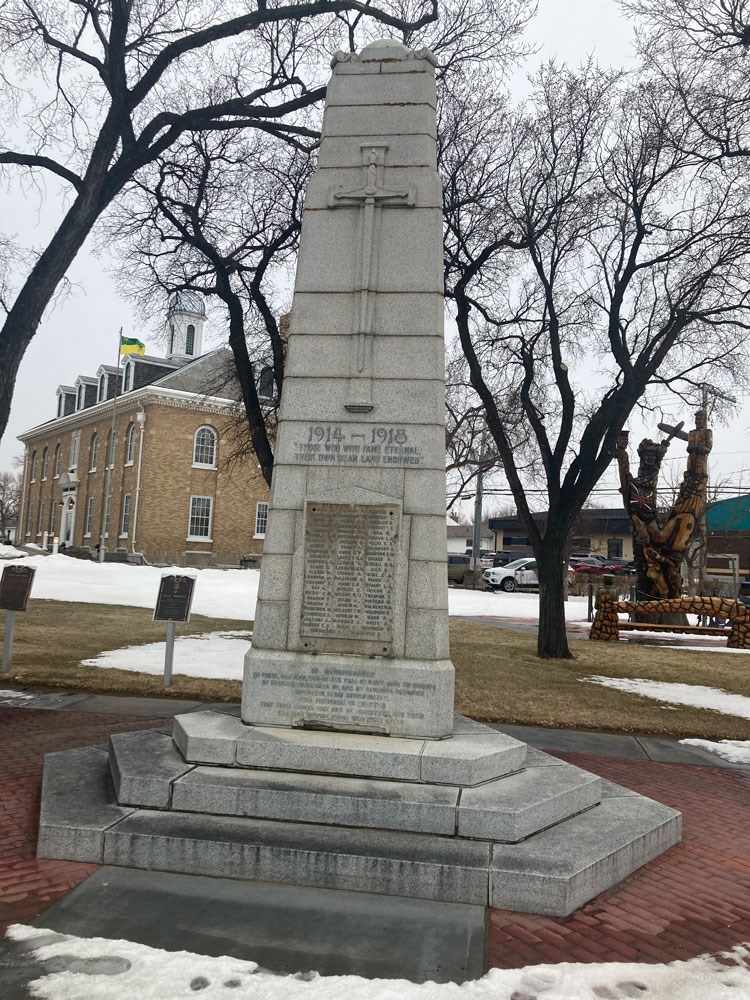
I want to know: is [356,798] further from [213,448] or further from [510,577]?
[213,448]

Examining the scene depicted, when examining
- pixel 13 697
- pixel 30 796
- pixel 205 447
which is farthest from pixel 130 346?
pixel 30 796

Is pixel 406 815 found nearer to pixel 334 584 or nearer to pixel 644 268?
pixel 334 584

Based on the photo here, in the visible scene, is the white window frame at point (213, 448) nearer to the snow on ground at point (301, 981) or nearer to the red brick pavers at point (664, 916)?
the red brick pavers at point (664, 916)

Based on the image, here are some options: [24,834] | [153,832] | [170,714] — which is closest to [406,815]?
[153,832]

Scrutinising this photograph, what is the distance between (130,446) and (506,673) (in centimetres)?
3339

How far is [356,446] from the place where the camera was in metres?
5.77

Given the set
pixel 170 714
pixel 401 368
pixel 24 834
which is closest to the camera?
pixel 24 834

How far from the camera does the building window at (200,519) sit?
41.0 m

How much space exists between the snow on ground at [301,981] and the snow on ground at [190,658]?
21.6ft

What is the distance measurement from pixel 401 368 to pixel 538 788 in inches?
120

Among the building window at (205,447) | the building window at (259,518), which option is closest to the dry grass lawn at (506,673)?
the building window at (205,447)

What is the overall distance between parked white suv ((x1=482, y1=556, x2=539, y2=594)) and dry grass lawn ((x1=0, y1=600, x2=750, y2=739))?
18.7 meters

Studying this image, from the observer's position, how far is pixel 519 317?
15555 mm

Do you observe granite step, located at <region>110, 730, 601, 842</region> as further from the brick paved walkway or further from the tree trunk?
the tree trunk
